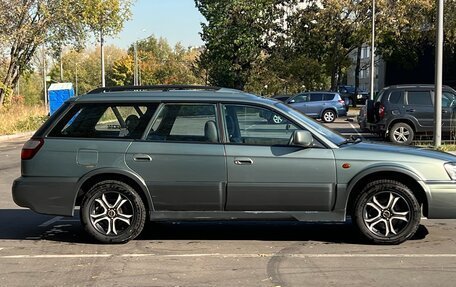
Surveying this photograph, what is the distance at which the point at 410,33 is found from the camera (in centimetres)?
4419

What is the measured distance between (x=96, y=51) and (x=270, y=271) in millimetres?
98578

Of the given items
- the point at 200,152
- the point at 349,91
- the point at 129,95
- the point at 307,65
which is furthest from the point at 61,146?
the point at 349,91

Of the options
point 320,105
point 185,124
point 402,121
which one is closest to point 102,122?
point 185,124

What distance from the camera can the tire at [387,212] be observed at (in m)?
5.97

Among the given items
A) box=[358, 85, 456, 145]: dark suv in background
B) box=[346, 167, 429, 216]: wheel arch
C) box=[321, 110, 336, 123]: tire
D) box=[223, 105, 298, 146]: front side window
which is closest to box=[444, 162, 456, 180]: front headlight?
box=[346, 167, 429, 216]: wheel arch

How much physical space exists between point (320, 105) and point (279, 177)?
984 inches

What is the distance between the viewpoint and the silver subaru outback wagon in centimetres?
596

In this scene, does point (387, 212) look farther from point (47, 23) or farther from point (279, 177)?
point (47, 23)

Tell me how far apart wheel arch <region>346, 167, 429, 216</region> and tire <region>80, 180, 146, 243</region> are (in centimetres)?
231

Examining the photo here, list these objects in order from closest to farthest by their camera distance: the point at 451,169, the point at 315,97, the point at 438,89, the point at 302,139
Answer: the point at 302,139
the point at 451,169
the point at 438,89
the point at 315,97

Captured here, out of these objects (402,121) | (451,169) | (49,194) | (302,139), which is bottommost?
(49,194)

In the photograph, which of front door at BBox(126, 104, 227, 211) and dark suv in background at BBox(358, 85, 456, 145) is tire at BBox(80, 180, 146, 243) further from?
dark suv in background at BBox(358, 85, 456, 145)

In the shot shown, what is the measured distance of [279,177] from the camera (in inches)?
235

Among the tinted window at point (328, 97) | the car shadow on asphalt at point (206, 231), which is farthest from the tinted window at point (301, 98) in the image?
the car shadow on asphalt at point (206, 231)
